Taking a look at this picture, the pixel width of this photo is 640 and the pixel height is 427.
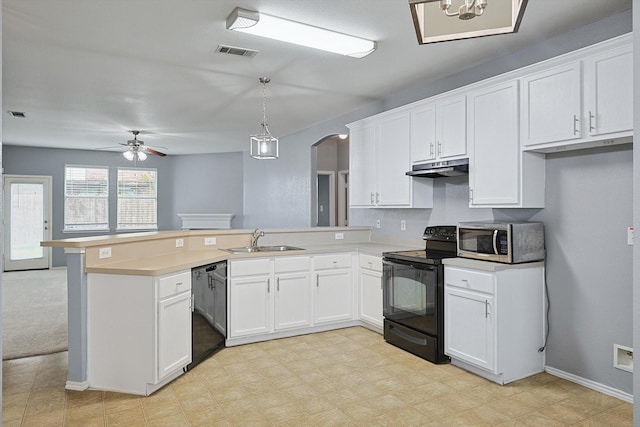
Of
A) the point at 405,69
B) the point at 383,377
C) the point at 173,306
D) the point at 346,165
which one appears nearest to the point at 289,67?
the point at 405,69

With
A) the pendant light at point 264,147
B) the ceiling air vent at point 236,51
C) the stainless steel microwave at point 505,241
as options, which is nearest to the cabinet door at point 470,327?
the stainless steel microwave at point 505,241

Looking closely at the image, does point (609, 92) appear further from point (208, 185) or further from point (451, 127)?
point (208, 185)

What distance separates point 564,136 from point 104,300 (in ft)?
11.1

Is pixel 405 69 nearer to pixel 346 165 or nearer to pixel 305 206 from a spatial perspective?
pixel 305 206

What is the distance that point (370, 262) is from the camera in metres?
4.41

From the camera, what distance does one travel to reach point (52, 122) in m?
6.35

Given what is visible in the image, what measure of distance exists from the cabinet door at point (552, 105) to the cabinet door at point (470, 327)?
1.24 metres

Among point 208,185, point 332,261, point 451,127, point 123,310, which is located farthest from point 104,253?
point 208,185

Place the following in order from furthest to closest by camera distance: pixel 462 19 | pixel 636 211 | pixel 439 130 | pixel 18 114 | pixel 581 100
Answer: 1. pixel 18 114
2. pixel 439 130
3. pixel 581 100
4. pixel 462 19
5. pixel 636 211

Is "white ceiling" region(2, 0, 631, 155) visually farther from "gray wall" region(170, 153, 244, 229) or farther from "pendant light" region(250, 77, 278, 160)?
"gray wall" region(170, 153, 244, 229)

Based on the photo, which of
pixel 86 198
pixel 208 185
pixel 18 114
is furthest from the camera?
pixel 208 185

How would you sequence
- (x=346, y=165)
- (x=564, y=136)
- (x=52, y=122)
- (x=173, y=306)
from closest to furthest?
1. (x=564, y=136)
2. (x=173, y=306)
3. (x=52, y=122)
4. (x=346, y=165)

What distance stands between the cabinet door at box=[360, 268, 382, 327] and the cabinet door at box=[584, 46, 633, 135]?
2295 millimetres

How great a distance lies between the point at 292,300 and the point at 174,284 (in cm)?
137
